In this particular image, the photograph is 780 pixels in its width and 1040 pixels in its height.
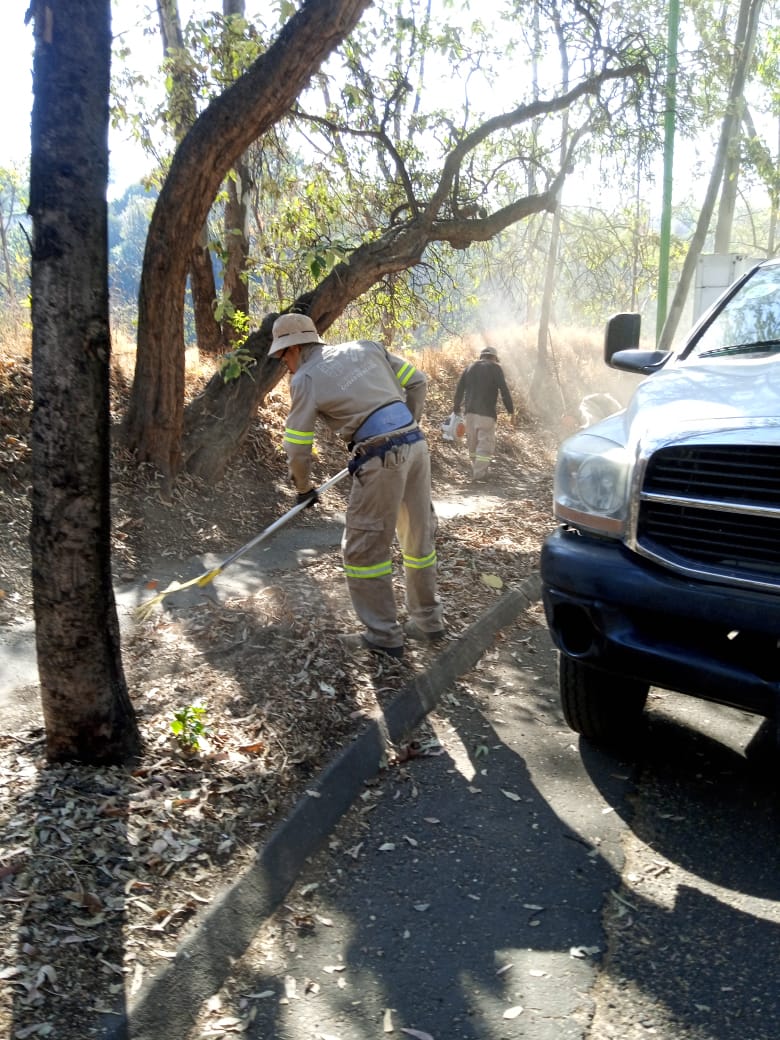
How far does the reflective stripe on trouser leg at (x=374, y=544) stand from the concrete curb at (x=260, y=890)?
15.6 inches

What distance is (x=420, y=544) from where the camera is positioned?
537 cm

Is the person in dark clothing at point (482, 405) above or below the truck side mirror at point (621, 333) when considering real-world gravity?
below

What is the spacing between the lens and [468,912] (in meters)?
3.19

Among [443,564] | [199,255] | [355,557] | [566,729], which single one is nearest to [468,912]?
[566,729]

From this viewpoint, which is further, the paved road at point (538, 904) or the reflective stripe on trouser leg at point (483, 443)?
the reflective stripe on trouser leg at point (483, 443)

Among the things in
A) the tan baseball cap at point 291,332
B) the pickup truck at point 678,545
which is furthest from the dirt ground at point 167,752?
the tan baseball cap at point 291,332

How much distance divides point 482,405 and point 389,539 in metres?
8.90

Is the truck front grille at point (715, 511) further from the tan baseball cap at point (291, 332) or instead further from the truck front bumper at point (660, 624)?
the tan baseball cap at point (291, 332)

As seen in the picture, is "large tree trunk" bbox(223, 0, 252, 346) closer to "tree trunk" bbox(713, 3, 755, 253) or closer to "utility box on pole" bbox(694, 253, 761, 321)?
"utility box on pole" bbox(694, 253, 761, 321)

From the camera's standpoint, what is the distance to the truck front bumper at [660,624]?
3148 mm

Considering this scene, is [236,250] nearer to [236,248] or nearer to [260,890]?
[236,248]

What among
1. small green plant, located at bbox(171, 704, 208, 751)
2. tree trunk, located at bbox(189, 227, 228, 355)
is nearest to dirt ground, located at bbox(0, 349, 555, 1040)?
small green plant, located at bbox(171, 704, 208, 751)

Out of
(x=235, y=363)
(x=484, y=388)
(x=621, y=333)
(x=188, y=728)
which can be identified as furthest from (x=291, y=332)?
(x=484, y=388)

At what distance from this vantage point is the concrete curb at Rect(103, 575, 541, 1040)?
262 cm
